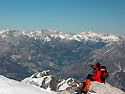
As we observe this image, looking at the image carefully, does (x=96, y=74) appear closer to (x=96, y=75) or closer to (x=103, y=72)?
(x=96, y=75)

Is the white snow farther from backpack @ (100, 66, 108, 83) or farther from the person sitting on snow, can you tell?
backpack @ (100, 66, 108, 83)

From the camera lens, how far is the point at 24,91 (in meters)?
15.4

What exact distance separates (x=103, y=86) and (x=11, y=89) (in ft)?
40.3

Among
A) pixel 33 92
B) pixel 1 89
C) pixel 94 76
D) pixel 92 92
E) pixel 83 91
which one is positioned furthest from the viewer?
pixel 94 76

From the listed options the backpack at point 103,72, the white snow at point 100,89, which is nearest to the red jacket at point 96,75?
the backpack at point 103,72

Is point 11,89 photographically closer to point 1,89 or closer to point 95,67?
point 1,89

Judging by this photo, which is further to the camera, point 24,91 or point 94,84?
point 94,84

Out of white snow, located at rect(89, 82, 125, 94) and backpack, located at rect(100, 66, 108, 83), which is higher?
backpack, located at rect(100, 66, 108, 83)

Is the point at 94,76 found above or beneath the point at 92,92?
above

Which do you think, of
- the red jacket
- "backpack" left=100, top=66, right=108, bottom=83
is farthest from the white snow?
"backpack" left=100, top=66, right=108, bottom=83

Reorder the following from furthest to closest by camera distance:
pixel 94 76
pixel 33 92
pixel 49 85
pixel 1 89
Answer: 1. pixel 49 85
2. pixel 94 76
3. pixel 33 92
4. pixel 1 89

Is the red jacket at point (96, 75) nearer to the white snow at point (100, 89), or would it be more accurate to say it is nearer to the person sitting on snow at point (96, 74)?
the person sitting on snow at point (96, 74)

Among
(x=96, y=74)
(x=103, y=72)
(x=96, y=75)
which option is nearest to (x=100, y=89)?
(x=96, y=75)

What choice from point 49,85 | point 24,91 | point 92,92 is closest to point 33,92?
point 24,91
